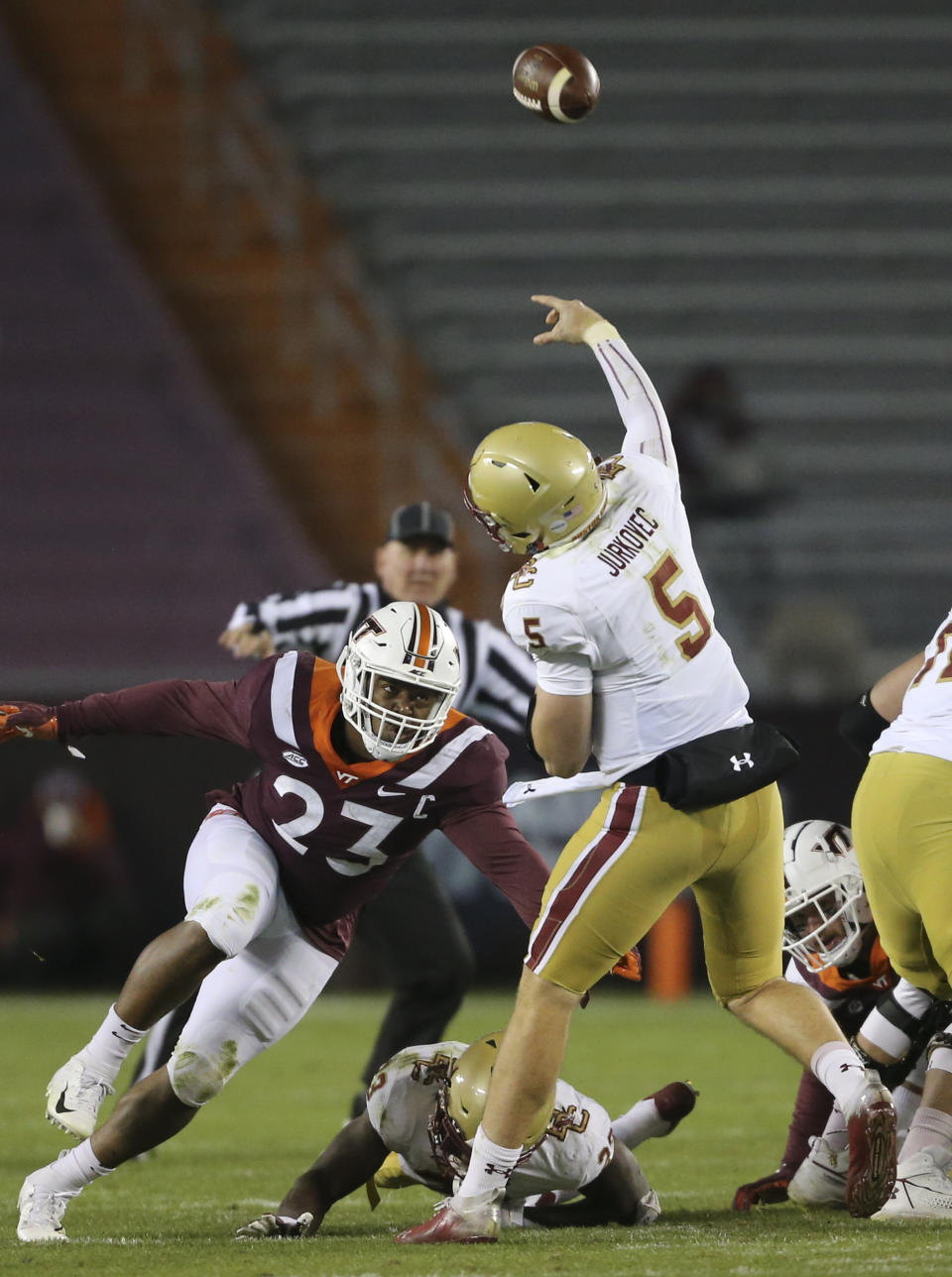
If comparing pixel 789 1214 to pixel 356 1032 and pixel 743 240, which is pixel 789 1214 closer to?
pixel 356 1032

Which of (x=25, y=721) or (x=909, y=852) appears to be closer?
(x=909, y=852)

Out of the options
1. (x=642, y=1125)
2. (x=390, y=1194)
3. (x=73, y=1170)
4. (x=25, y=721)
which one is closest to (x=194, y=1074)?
(x=73, y=1170)

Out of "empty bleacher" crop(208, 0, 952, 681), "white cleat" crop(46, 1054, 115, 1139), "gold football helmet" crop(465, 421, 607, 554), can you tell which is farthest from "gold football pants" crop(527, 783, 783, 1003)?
"empty bleacher" crop(208, 0, 952, 681)

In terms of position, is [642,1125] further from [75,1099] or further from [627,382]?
[627,382]

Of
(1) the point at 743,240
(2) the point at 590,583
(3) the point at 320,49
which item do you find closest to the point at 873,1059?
(2) the point at 590,583

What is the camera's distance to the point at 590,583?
3705 millimetres

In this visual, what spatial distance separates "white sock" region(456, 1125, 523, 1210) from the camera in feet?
12.0

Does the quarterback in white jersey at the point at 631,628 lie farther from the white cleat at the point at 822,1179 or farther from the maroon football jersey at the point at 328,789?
the white cleat at the point at 822,1179

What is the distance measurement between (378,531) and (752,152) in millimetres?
3640

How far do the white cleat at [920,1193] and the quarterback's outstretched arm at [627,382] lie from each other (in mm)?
1465

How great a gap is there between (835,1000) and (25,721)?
190cm

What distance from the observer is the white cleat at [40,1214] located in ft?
12.6

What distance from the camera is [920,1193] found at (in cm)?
390

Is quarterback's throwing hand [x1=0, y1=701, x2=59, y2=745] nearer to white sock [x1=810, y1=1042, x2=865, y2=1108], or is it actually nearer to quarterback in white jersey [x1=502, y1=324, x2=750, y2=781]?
quarterback in white jersey [x1=502, y1=324, x2=750, y2=781]
